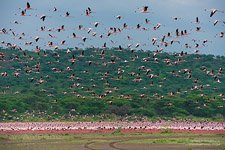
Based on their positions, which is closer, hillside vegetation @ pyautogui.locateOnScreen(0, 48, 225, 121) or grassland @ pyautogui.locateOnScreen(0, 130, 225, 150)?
grassland @ pyautogui.locateOnScreen(0, 130, 225, 150)

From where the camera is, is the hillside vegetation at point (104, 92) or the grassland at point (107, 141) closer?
the grassland at point (107, 141)

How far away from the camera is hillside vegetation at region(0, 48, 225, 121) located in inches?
4739

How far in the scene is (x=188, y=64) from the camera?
7633 inches

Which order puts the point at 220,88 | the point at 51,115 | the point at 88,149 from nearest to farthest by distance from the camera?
the point at 88,149 → the point at 51,115 → the point at 220,88

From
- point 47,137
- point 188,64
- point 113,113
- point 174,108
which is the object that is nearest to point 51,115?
point 113,113

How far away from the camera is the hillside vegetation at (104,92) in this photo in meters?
120

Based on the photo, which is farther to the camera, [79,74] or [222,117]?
[79,74]

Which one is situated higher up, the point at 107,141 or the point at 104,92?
the point at 104,92

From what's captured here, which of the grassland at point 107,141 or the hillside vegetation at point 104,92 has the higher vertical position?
the hillside vegetation at point 104,92

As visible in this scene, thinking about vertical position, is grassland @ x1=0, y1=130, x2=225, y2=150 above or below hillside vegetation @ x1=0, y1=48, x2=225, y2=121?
below

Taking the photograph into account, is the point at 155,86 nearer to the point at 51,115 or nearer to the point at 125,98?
the point at 125,98

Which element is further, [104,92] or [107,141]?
[104,92]

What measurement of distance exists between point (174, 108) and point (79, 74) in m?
49.1

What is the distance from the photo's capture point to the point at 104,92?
14925 cm
